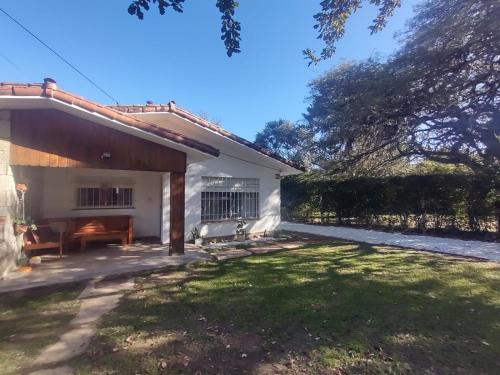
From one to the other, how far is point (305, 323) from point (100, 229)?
310 inches

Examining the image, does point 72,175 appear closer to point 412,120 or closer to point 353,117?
point 353,117

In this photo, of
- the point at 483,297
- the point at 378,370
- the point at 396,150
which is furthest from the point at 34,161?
the point at 396,150

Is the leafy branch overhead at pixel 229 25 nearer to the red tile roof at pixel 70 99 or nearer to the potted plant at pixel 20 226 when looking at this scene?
the red tile roof at pixel 70 99

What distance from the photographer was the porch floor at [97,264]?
21.5ft

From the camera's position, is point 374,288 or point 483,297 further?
point 374,288

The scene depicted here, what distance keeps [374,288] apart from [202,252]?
5.19 m

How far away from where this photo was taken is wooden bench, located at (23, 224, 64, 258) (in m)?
7.98

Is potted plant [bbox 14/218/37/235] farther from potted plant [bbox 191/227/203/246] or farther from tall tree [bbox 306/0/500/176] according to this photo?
tall tree [bbox 306/0/500/176]

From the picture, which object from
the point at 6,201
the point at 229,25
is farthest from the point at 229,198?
the point at 229,25

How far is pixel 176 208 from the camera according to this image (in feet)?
28.7

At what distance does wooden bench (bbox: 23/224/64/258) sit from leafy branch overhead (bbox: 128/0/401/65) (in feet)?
23.2

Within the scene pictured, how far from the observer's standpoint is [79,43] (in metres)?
12.6

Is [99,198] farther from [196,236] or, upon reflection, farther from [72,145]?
[72,145]

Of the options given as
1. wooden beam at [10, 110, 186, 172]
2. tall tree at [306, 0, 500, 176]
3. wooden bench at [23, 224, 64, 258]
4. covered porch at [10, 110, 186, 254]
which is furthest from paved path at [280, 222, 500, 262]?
wooden bench at [23, 224, 64, 258]
